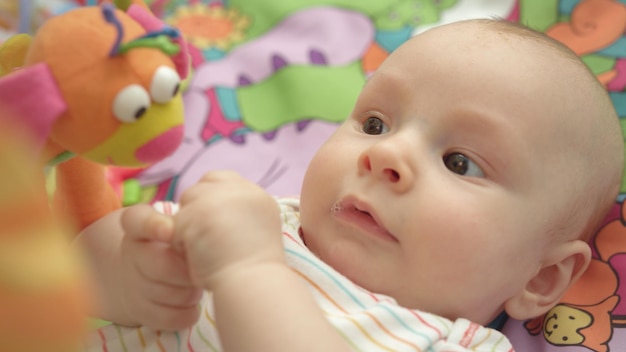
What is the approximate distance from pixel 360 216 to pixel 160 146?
0.96ft

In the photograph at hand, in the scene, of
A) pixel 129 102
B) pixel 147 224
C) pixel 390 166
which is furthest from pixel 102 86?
pixel 390 166

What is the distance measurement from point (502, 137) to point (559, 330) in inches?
12.8

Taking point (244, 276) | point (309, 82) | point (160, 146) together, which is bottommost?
point (309, 82)

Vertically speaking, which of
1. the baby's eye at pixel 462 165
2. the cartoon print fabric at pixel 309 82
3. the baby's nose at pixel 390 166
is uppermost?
the baby's nose at pixel 390 166

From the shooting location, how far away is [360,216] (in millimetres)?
784

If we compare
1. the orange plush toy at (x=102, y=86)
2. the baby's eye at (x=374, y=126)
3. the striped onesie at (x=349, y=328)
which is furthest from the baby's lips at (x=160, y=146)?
the baby's eye at (x=374, y=126)

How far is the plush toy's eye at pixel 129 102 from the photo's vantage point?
53cm

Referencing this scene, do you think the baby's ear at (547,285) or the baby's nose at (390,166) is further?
the baby's ear at (547,285)

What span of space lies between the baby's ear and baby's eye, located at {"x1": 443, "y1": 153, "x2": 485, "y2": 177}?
0.17 metres

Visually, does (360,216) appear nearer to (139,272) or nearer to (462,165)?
(462,165)

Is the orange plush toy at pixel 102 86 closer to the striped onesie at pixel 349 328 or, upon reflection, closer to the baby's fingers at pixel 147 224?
the baby's fingers at pixel 147 224

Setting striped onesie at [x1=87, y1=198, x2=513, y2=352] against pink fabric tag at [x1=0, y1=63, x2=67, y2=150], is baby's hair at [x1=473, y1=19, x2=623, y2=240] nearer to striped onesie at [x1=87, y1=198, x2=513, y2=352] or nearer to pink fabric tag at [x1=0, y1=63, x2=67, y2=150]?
striped onesie at [x1=87, y1=198, x2=513, y2=352]

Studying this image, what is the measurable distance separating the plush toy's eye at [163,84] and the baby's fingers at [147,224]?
116mm

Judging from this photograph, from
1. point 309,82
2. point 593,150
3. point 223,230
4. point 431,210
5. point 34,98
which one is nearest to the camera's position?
point 34,98
